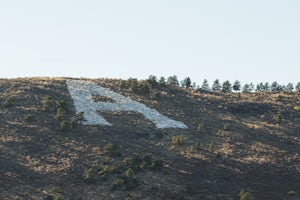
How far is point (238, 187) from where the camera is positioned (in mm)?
64250

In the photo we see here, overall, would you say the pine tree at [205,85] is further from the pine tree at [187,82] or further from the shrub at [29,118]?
the shrub at [29,118]

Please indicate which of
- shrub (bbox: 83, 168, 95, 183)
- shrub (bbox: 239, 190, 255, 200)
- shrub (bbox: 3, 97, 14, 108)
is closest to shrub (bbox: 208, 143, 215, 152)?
shrub (bbox: 239, 190, 255, 200)

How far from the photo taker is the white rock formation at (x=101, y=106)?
288 ft

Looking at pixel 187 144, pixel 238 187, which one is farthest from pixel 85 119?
pixel 238 187

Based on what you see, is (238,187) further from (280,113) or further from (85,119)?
(280,113)

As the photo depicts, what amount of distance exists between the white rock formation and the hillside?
1.14 ft

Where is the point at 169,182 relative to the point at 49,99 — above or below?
below

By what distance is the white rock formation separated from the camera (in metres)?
87.8

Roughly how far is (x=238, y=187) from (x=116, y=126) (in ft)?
86.3

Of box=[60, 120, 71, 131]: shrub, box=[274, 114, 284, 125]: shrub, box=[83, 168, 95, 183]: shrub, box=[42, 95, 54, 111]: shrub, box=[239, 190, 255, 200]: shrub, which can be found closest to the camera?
box=[239, 190, 255, 200]: shrub

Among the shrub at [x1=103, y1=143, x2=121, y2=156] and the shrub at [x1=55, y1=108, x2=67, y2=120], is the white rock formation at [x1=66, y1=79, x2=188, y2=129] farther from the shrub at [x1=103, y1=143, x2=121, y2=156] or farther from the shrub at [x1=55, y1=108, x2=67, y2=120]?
the shrub at [x1=103, y1=143, x2=121, y2=156]

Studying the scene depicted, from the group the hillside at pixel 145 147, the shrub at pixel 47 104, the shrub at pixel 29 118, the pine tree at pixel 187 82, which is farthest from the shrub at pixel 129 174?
the pine tree at pixel 187 82

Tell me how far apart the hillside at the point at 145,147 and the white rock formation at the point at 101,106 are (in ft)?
1.14

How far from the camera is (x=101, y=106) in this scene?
95.4 metres
